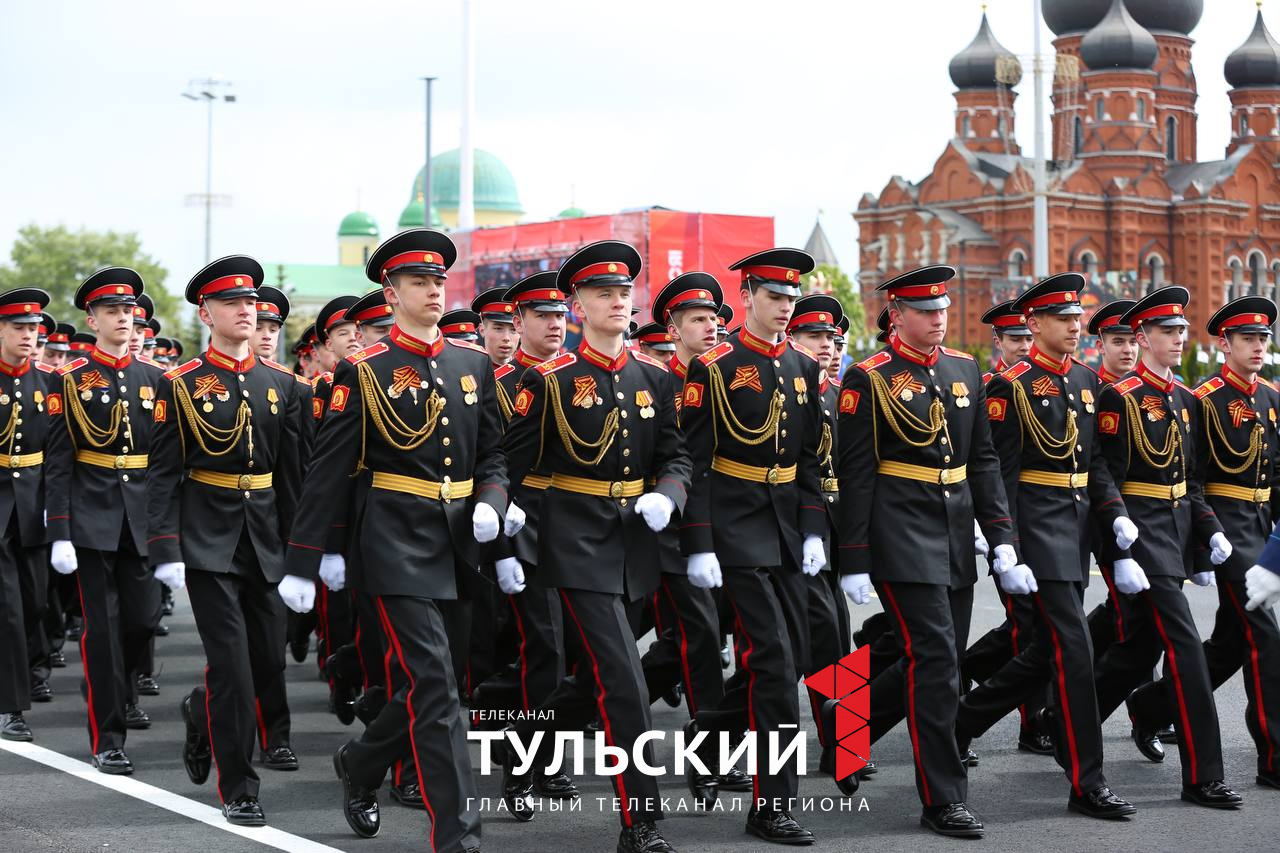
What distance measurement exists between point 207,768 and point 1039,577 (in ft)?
12.2

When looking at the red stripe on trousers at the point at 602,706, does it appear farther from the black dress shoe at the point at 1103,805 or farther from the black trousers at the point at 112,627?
the black trousers at the point at 112,627

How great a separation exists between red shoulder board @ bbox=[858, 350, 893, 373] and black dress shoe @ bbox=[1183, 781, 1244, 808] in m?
2.25

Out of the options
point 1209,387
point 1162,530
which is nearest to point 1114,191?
point 1209,387

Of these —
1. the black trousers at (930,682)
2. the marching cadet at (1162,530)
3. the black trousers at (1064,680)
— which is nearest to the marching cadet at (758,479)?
the black trousers at (930,682)

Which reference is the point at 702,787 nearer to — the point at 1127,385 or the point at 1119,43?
the point at 1127,385

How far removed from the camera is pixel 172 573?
7297 millimetres

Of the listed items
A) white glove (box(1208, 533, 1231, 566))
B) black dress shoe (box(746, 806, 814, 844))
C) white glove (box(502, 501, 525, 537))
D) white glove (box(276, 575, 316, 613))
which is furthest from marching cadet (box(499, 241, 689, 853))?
white glove (box(1208, 533, 1231, 566))

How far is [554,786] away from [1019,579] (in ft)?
7.14

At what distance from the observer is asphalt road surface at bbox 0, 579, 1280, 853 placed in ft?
22.7

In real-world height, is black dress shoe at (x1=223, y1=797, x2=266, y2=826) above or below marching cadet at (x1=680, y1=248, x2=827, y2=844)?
below

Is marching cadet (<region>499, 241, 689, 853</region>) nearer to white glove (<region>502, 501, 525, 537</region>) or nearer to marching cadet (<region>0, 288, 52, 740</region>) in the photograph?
white glove (<region>502, 501, 525, 537</region>)

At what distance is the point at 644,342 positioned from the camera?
11.3 metres

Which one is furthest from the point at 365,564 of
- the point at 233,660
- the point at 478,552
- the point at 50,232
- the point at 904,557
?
the point at 50,232

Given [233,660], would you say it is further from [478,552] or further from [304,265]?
[304,265]
